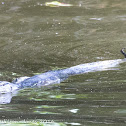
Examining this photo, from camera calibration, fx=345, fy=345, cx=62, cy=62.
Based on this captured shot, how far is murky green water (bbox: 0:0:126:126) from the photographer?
3133mm

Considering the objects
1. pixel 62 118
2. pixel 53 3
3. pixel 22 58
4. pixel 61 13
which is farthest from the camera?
pixel 53 3

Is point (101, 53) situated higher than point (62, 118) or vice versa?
point (62, 118)

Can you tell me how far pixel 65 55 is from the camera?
20.3 feet

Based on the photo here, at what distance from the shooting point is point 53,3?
35.5ft

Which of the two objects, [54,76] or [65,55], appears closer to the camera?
[54,76]

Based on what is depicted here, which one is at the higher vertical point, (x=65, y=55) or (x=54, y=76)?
(x=54, y=76)

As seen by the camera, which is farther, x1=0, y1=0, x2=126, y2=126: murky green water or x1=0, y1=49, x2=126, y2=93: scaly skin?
x1=0, y1=49, x2=126, y2=93: scaly skin

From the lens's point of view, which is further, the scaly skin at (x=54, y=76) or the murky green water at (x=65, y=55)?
the scaly skin at (x=54, y=76)

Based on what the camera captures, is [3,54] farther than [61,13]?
No

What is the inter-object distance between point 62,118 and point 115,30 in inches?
204

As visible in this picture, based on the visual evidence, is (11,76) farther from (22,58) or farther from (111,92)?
(111,92)

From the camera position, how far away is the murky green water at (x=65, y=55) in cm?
313

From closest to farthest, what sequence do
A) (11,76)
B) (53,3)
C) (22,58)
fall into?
(11,76) < (22,58) < (53,3)

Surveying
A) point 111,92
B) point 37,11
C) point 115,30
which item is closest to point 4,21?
point 37,11
